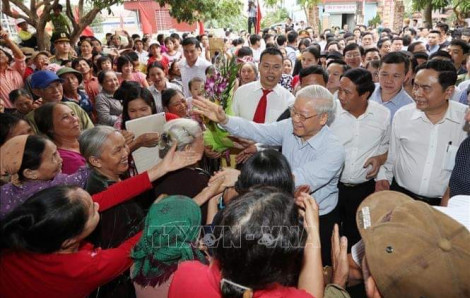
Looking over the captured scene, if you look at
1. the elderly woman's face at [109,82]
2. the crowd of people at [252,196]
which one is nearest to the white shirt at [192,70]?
the elderly woman's face at [109,82]

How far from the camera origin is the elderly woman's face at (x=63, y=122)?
2777mm

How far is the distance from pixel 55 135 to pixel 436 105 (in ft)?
10.2

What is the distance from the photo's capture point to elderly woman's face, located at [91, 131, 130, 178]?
7.34 feet

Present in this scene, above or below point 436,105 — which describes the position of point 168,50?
above

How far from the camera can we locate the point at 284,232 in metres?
1.14

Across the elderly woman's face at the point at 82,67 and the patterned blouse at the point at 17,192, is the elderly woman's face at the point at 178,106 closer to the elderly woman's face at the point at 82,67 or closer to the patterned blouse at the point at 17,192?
the patterned blouse at the point at 17,192

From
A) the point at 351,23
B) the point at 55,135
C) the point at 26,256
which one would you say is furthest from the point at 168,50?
the point at 351,23

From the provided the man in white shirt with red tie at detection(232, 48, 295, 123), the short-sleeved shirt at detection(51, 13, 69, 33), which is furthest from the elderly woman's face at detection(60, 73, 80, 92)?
the short-sleeved shirt at detection(51, 13, 69, 33)

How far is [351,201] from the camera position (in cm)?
319

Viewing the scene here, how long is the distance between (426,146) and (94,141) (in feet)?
8.37

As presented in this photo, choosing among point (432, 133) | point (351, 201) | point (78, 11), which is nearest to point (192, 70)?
point (351, 201)

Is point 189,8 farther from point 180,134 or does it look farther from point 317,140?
point 317,140

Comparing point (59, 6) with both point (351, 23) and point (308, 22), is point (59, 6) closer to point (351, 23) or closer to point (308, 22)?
point (308, 22)

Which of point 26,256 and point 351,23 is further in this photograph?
point 351,23
